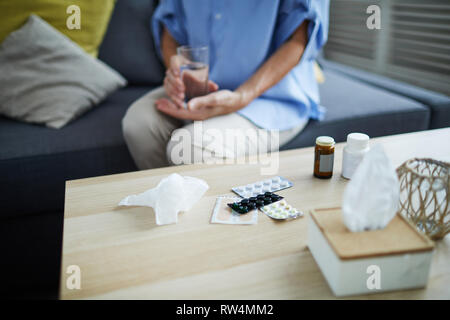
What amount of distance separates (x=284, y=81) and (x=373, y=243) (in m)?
0.85

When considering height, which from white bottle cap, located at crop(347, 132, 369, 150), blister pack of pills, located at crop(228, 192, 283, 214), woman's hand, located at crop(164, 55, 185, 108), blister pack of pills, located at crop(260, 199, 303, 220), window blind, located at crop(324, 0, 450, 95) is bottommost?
blister pack of pills, located at crop(260, 199, 303, 220)

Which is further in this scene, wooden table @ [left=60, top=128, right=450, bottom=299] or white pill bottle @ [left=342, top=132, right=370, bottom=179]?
white pill bottle @ [left=342, top=132, right=370, bottom=179]

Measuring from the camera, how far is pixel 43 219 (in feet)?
4.21

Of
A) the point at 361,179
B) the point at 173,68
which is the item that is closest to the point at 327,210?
the point at 361,179

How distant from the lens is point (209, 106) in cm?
118

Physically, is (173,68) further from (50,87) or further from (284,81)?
(50,87)

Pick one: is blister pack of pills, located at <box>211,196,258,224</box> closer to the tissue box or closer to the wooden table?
the wooden table

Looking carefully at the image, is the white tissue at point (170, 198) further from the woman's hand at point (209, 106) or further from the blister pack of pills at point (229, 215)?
the woman's hand at point (209, 106)

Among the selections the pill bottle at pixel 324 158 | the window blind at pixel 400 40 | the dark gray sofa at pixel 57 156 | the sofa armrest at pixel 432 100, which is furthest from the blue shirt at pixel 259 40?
the window blind at pixel 400 40

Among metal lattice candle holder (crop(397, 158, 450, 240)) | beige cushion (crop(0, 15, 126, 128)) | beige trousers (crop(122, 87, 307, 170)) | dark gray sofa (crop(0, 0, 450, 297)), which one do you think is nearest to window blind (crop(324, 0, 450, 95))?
dark gray sofa (crop(0, 0, 450, 297))

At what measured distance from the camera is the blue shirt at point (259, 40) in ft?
4.04

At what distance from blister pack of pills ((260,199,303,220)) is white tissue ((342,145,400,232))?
0.60ft

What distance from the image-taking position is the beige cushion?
1.40 m

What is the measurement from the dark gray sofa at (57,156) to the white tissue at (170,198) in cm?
54
